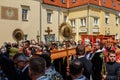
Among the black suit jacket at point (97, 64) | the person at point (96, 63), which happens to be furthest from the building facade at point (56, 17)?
the black suit jacket at point (97, 64)

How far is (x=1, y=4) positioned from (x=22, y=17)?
13.8 feet

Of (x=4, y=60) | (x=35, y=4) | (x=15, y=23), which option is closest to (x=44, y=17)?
(x=35, y=4)

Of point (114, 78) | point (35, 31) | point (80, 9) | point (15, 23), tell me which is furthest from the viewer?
point (80, 9)

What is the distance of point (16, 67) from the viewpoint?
→ 232 inches

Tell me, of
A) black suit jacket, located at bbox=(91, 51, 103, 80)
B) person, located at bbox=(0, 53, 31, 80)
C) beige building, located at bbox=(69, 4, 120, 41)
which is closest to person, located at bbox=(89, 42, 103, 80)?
black suit jacket, located at bbox=(91, 51, 103, 80)

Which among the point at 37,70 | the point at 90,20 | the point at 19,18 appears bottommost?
the point at 37,70

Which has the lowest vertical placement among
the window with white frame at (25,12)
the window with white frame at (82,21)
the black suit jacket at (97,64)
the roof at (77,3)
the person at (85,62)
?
the black suit jacket at (97,64)

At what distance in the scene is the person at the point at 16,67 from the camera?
5599 mm

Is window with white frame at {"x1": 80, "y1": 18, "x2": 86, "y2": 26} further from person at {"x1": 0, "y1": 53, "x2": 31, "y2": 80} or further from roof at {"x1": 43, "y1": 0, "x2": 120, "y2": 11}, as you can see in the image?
person at {"x1": 0, "y1": 53, "x2": 31, "y2": 80}

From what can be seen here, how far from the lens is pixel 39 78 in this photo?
3.67 meters

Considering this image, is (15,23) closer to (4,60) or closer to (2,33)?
(2,33)

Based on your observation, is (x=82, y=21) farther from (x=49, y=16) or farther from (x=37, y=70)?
(x=37, y=70)

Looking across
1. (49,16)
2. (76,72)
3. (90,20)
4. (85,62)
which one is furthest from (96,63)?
(90,20)

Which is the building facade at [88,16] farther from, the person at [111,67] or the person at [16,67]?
the person at [16,67]
